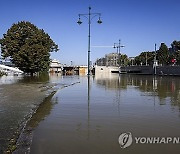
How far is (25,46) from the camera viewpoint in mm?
45719

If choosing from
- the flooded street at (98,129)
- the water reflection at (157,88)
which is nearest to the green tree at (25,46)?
the water reflection at (157,88)

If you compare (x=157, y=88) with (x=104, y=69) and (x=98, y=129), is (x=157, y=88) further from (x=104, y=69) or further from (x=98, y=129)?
(x=104, y=69)

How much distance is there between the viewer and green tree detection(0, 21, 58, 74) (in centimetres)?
4584

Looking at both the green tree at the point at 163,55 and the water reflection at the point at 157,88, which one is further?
the green tree at the point at 163,55

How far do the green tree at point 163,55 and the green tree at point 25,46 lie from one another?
77504mm

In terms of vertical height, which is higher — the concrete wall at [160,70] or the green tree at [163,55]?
the green tree at [163,55]

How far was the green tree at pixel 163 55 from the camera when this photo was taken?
118 meters

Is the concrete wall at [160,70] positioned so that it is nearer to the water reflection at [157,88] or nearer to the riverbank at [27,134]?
the water reflection at [157,88]

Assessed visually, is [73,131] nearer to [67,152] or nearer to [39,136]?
[39,136]

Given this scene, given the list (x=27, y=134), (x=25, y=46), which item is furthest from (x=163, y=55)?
(x=27, y=134)

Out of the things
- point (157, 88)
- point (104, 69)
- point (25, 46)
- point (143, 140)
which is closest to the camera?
point (143, 140)

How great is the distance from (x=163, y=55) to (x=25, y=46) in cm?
8555

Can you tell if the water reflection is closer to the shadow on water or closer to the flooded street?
the flooded street

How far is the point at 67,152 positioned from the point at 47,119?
146 inches
